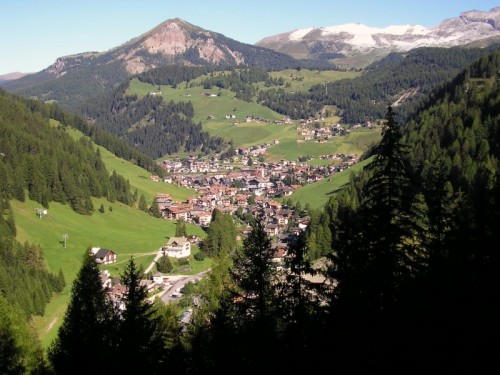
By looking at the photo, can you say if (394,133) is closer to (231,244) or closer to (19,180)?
(231,244)

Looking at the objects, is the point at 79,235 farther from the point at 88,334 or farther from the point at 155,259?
the point at 88,334

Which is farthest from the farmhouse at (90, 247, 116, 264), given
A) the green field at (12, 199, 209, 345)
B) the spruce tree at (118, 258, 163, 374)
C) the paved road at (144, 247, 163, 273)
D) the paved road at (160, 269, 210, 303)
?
the spruce tree at (118, 258, 163, 374)

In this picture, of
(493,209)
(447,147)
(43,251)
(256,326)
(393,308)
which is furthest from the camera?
(447,147)

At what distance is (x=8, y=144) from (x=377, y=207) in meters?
136

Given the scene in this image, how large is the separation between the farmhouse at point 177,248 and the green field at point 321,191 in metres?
57.2

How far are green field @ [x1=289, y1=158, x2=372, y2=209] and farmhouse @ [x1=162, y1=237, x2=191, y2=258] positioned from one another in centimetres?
5718

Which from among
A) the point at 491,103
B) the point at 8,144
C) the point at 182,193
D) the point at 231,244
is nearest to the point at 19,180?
the point at 8,144

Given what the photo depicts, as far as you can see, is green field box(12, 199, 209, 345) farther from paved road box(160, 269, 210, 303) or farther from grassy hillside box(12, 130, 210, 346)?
paved road box(160, 269, 210, 303)

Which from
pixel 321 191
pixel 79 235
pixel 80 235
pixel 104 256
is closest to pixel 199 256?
pixel 104 256

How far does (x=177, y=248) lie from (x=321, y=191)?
78483 mm

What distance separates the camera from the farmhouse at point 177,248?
374 ft

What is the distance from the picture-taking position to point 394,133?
21.2 m

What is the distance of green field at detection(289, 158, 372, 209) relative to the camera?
16888 centimetres

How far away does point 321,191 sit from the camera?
17862 cm
